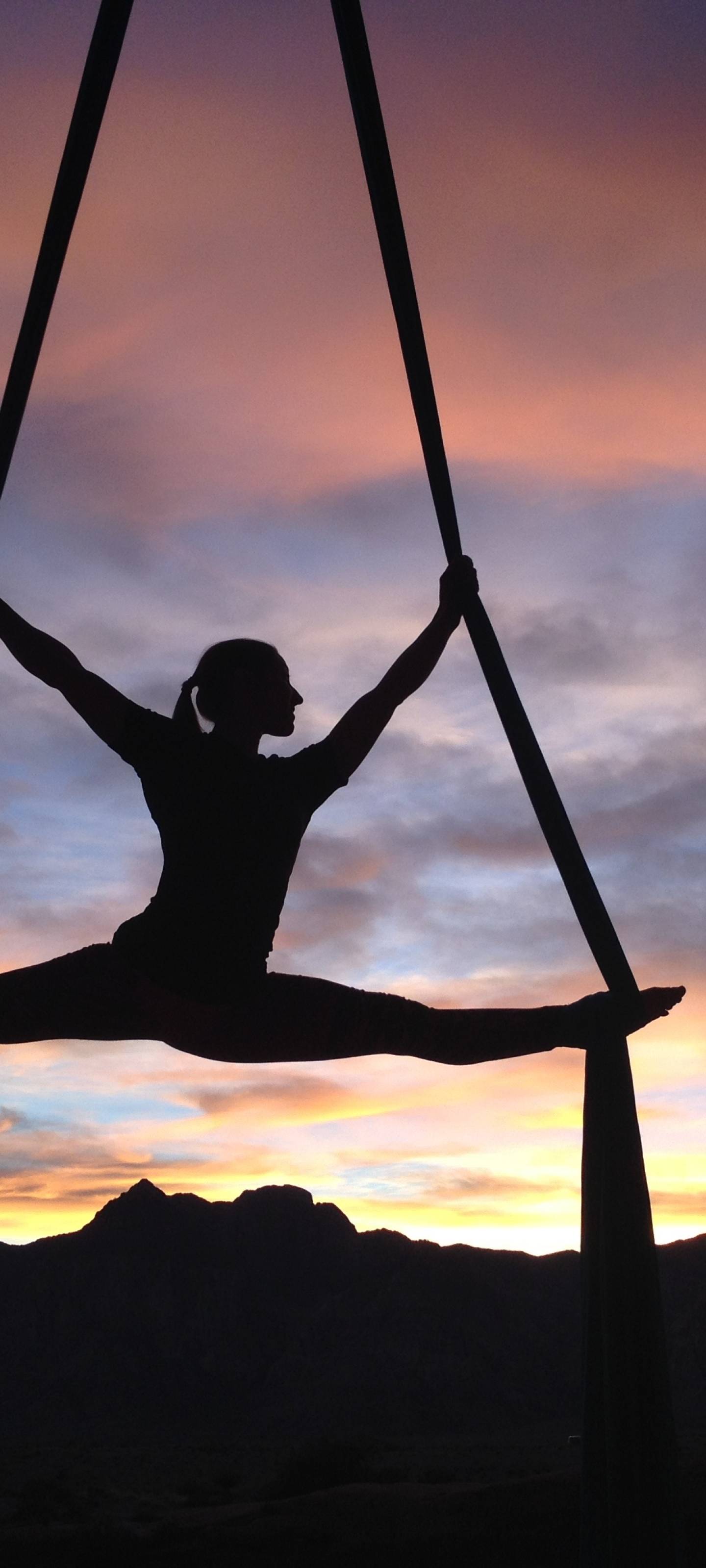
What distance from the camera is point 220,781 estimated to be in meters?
3.97

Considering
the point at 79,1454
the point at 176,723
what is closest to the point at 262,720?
the point at 176,723

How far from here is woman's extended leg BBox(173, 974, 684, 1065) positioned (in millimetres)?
3906

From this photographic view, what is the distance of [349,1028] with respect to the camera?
13.1ft

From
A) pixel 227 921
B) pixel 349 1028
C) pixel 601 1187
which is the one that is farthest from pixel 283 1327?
pixel 227 921

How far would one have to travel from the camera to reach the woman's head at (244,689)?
423cm

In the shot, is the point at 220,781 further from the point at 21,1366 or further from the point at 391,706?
the point at 21,1366

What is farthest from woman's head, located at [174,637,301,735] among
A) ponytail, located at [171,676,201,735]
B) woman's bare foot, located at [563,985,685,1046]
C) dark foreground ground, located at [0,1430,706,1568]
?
dark foreground ground, located at [0,1430,706,1568]

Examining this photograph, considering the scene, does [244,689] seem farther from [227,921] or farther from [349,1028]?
[349,1028]

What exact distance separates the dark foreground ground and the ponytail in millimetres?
2822

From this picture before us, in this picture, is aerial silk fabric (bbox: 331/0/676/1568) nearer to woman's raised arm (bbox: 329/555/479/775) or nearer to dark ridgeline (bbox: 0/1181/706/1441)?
woman's raised arm (bbox: 329/555/479/775)

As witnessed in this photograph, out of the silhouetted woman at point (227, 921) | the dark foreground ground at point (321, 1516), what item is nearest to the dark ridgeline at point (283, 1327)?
the dark foreground ground at point (321, 1516)

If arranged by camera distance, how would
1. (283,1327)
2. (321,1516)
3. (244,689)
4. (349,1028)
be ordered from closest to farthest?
(349,1028) < (244,689) < (321,1516) < (283,1327)

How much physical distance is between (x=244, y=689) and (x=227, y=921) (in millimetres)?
800

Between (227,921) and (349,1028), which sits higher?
(227,921)
